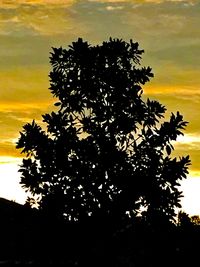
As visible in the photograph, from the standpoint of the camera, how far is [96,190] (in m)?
32.1

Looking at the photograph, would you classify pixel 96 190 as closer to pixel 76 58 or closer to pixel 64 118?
pixel 64 118

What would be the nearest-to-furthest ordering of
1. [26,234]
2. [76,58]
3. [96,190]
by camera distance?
1. [26,234]
2. [96,190]
3. [76,58]

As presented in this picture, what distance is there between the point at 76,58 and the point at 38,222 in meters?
11.5

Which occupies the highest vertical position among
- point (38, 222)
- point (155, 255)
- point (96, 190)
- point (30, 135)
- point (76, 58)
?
point (76, 58)

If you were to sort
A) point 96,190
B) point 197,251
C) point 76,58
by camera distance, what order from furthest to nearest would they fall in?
point 76,58, point 96,190, point 197,251

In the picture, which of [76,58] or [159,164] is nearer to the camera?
[159,164]

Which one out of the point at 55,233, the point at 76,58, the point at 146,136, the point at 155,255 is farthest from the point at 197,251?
the point at 76,58

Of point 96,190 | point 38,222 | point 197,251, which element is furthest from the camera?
point 96,190

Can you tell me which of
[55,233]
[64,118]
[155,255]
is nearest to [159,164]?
[64,118]

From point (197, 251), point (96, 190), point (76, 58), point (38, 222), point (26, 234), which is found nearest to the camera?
point (197, 251)

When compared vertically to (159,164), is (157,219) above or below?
below

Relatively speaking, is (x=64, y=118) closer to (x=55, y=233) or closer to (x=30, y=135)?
(x=30, y=135)

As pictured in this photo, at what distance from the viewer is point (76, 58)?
3544 centimetres

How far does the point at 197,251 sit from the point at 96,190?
1140 cm
